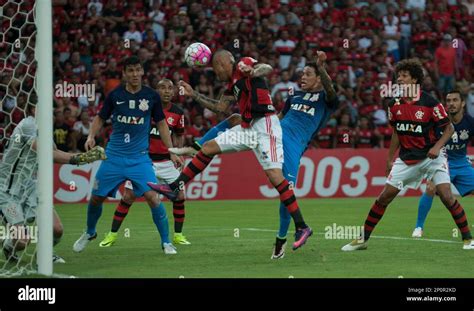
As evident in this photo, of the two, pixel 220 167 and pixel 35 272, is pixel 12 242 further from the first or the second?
pixel 220 167

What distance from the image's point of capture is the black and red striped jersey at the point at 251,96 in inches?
447

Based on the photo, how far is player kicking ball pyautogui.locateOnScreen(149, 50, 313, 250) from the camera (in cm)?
1125

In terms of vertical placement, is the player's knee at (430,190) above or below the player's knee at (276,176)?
below

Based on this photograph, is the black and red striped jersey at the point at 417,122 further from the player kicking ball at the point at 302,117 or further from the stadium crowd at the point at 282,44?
the stadium crowd at the point at 282,44

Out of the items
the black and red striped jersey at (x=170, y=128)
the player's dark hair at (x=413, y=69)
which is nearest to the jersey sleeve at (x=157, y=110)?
the black and red striped jersey at (x=170, y=128)

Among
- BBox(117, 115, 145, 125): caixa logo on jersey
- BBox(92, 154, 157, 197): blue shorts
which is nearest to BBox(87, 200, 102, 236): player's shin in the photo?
BBox(92, 154, 157, 197): blue shorts

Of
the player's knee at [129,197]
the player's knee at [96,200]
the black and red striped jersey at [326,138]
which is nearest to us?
the player's knee at [96,200]

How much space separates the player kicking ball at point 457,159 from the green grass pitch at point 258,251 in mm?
448

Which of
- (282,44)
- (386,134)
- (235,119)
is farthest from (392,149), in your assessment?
(282,44)

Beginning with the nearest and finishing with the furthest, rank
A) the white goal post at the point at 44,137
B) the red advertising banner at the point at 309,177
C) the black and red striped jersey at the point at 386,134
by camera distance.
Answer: the white goal post at the point at 44,137
the red advertising banner at the point at 309,177
the black and red striped jersey at the point at 386,134

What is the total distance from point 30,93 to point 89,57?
1548 centimetres

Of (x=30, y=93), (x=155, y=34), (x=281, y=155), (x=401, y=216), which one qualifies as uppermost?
(x=155, y=34)

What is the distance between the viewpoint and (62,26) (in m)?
26.1
